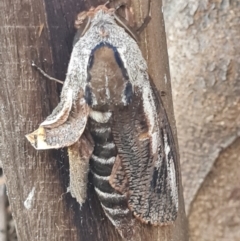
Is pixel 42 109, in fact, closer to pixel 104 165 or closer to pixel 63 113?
pixel 63 113

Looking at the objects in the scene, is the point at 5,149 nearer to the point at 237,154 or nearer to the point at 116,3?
the point at 116,3

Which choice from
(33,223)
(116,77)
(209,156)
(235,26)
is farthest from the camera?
A: (209,156)

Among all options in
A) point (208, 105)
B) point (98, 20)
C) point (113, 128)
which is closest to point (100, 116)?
point (113, 128)

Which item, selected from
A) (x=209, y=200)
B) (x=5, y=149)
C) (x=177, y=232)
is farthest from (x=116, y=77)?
(x=209, y=200)

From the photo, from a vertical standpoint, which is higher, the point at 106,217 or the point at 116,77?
the point at 116,77

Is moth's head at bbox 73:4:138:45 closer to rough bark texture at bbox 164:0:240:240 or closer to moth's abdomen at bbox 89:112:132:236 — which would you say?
moth's abdomen at bbox 89:112:132:236

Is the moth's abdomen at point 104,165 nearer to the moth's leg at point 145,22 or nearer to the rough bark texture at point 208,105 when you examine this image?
the moth's leg at point 145,22
